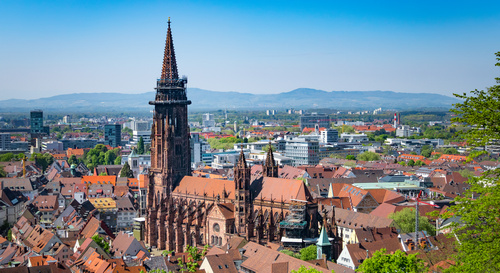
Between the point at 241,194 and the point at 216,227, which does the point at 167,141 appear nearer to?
the point at 216,227

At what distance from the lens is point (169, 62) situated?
107062mm

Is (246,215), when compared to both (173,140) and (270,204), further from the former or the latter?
(173,140)

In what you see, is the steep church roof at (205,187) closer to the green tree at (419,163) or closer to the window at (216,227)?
the window at (216,227)

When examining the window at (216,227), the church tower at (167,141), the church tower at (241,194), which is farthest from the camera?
the church tower at (167,141)

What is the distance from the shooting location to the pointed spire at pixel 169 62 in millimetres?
106812

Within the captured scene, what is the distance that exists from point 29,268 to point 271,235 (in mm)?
31823

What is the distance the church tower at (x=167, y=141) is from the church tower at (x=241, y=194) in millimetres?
18063

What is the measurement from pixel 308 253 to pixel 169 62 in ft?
150

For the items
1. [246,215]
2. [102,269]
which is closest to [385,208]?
[246,215]

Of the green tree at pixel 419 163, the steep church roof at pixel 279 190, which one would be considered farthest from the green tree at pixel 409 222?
the green tree at pixel 419 163

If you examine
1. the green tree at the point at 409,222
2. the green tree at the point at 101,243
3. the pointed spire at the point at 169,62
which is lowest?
the green tree at the point at 101,243

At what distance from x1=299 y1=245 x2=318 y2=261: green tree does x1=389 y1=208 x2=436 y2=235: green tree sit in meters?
17.8

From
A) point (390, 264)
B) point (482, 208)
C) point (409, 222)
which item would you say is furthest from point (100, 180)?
point (482, 208)

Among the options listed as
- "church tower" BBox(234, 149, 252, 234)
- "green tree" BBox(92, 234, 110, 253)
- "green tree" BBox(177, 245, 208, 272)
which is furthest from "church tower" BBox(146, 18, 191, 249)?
"green tree" BBox(177, 245, 208, 272)
